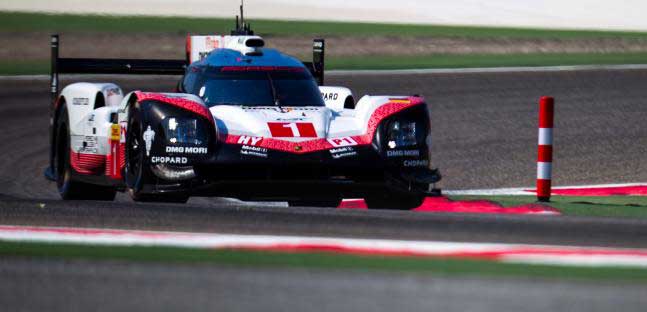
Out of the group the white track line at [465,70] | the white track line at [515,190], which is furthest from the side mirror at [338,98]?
the white track line at [465,70]

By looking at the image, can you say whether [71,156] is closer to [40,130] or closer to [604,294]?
[40,130]

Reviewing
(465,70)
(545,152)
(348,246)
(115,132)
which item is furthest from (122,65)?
(465,70)

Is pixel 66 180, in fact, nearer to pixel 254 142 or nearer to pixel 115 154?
pixel 115 154

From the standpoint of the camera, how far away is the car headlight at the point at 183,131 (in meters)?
7.94

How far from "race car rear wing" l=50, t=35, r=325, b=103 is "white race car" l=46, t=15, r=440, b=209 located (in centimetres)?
127

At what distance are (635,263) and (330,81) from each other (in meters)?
13.7

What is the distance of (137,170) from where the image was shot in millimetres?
8211

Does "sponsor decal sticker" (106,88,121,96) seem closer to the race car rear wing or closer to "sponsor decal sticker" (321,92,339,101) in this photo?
the race car rear wing

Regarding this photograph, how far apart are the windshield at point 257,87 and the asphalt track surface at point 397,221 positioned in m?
1.23

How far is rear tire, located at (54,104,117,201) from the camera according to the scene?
9.66 m

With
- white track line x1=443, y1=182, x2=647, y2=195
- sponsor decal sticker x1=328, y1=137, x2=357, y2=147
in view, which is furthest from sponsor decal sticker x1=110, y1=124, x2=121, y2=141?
white track line x1=443, y1=182, x2=647, y2=195

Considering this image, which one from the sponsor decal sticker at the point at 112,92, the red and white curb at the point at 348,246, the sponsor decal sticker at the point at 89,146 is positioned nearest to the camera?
the red and white curb at the point at 348,246

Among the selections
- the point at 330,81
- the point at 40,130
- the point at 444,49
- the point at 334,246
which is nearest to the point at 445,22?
the point at 444,49

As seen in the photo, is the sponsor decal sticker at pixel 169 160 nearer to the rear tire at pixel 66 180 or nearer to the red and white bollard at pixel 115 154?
the red and white bollard at pixel 115 154
